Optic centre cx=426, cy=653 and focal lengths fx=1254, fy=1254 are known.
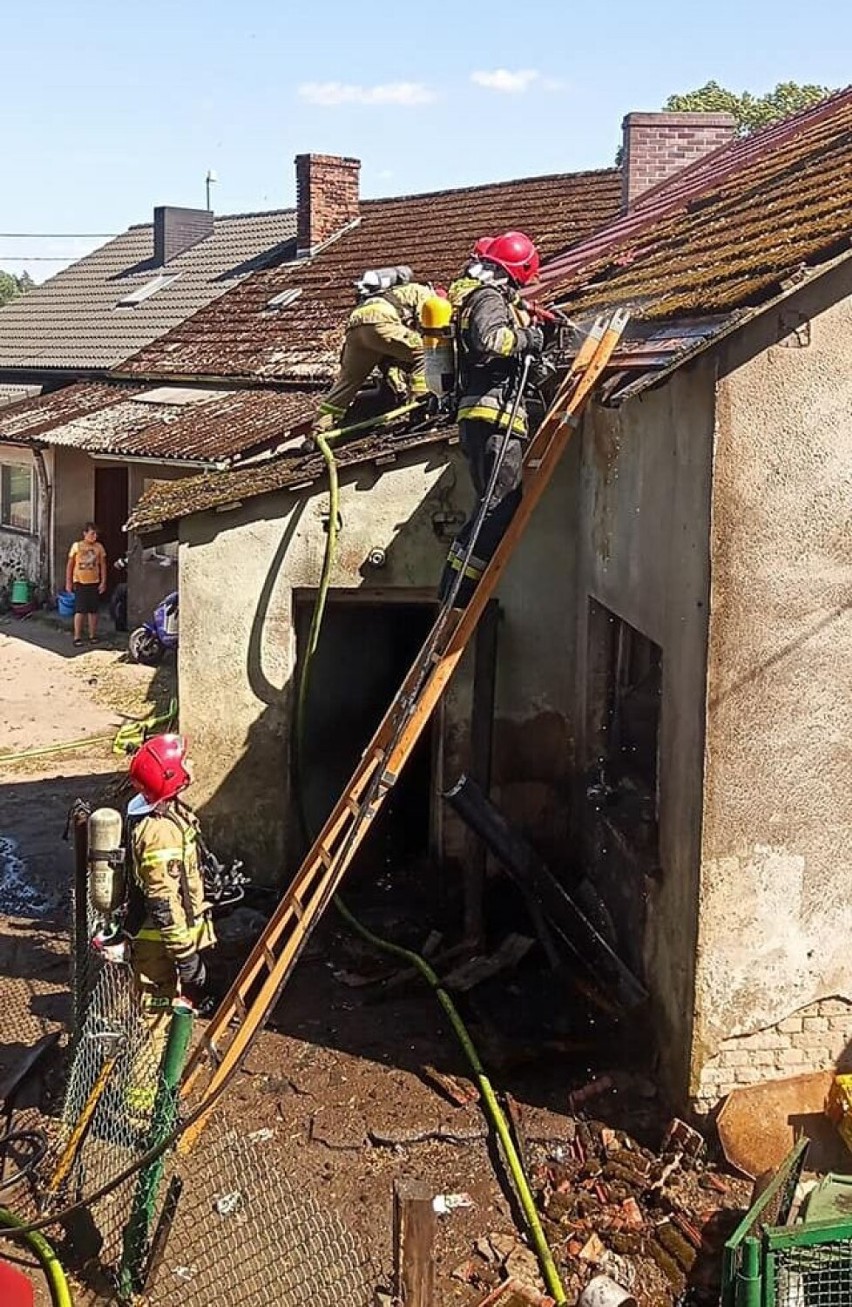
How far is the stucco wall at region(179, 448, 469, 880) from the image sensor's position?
8961 mm

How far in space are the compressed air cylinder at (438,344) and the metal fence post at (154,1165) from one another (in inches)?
181

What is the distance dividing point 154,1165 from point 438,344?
204 inches

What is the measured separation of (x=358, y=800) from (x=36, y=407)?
15447 mm

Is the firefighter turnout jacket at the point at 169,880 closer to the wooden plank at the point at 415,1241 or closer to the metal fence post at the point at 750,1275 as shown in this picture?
the wooden plank at the point at 415,1241

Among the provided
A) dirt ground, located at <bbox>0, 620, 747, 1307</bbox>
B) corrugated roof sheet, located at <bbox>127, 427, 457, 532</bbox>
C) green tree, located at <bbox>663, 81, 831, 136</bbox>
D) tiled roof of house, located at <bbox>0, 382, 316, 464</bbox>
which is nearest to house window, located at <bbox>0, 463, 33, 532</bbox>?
tiled roof of house, located at <bbox>0, 382, 316, 464</bbox>

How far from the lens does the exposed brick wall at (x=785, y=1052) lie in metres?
5.98

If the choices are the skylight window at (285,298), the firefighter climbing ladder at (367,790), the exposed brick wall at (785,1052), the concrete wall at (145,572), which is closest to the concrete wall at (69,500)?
the concrete wall at (145,572)

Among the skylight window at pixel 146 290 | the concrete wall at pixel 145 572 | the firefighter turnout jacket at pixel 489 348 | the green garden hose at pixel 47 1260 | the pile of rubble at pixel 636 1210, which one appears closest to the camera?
the green garden hose at pixel 47 1260

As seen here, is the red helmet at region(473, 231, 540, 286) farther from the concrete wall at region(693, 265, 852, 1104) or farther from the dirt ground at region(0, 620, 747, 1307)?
the dirt ground at region(0, 620, 747, 1307)

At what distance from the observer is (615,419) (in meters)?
7.74

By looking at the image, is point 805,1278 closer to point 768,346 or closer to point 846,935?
point 846,935

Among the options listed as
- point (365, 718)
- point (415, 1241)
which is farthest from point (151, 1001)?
point (365, 718)

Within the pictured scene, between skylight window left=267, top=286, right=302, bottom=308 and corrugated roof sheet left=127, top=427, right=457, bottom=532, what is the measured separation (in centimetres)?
877

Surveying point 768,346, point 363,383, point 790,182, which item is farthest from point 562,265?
point 768,346
